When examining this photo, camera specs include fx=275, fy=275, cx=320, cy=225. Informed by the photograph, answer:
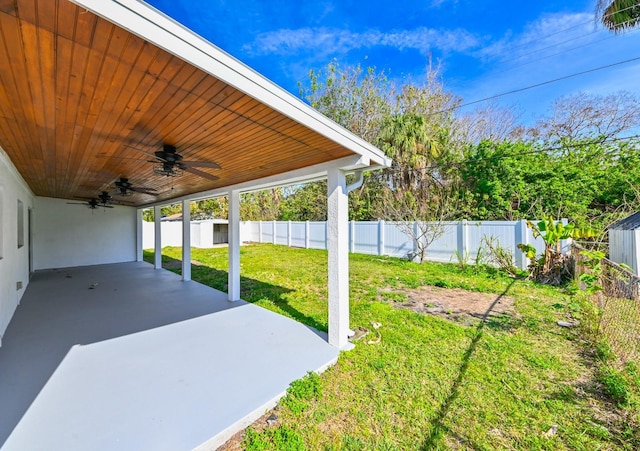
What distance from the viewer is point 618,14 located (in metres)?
7.31

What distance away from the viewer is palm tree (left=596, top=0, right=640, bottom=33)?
7.13 meters

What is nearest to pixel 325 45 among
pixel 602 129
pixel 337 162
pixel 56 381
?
pixel 337 162

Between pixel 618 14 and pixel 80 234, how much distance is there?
18728 mm

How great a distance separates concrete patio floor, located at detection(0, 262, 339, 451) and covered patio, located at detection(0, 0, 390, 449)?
0.06 ft

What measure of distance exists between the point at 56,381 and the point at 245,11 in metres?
8.93

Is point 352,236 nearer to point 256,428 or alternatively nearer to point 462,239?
point 462,239

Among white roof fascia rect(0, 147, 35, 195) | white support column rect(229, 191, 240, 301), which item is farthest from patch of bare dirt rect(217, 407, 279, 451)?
white roof fascia rect(0, 147, 35, 195)

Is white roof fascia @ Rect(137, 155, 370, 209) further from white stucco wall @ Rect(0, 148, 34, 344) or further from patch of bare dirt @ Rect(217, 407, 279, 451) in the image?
white stucco wall @ Rect(0, 148, 34, 344)

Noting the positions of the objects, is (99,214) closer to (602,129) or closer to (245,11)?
(245,11)

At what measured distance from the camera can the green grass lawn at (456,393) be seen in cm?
226

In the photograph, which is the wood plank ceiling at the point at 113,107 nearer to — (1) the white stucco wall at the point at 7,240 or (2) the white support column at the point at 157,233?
(1) the white stucco wall at the point at 7,240

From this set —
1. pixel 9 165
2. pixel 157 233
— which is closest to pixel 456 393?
pixel 9 165

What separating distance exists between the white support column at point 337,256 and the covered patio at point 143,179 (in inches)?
0.8

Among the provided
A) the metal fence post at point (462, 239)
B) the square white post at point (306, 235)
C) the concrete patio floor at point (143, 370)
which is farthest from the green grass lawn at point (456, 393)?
the square white post at point (306, 235)
